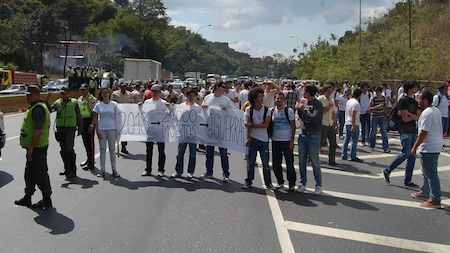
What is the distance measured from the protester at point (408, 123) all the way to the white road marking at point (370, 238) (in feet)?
10.5

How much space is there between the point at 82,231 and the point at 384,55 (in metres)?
31.0

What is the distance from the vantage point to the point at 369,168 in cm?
1184

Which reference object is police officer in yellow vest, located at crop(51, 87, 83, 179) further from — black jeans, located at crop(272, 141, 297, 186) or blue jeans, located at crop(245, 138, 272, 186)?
black jeans, located at crop(272, 141, 297, 186)

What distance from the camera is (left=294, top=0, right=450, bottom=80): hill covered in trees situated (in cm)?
3244

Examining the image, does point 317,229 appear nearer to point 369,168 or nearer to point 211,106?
point 211,106

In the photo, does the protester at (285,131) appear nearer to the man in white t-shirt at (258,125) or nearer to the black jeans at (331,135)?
the man in white t-shirt at (258,125)

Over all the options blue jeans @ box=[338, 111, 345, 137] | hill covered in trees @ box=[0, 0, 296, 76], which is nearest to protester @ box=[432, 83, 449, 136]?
blue jeans @ box=[338, 111, 345, 137]

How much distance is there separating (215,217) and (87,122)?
5158mm

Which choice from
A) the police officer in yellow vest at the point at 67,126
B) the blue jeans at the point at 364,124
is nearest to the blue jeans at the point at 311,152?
the police officer in yellow vest at the point at 67,126

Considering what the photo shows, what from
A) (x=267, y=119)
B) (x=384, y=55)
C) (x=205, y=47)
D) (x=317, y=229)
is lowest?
(x=317, y=229)

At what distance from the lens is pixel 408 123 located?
9695 millimetres

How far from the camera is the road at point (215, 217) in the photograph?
6.05 metres

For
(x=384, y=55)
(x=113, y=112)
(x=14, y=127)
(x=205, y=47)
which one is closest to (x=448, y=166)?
(x=113, y=112)

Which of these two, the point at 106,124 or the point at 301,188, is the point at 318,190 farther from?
the point at 106,124
